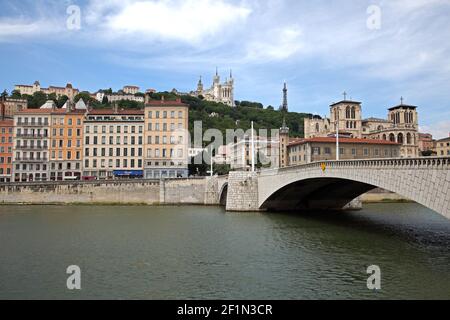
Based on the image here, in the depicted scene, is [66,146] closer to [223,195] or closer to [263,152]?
[223,195]

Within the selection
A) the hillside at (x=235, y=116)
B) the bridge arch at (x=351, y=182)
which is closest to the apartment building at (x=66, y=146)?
the bridge arch at (x=351, y=182)

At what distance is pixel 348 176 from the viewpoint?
30281mm

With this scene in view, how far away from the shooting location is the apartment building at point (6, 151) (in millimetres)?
78812

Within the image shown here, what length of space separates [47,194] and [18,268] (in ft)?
161

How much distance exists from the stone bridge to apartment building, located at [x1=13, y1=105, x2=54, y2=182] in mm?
37321

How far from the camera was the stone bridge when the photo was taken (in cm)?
1984

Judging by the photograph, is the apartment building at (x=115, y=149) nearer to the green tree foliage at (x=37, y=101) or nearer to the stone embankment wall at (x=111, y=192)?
the stone embankment wall at (x=111, y=192)

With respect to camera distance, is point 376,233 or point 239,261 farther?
point 376,233

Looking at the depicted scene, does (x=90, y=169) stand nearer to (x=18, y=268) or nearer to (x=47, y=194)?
(x=47, y=194)

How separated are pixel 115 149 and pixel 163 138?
9358 millimetres

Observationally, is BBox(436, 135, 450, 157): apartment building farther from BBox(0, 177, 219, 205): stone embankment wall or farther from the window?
BBox(0, 177, 219, 205): stone embankment wall

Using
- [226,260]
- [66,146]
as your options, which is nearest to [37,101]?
[66,146]
